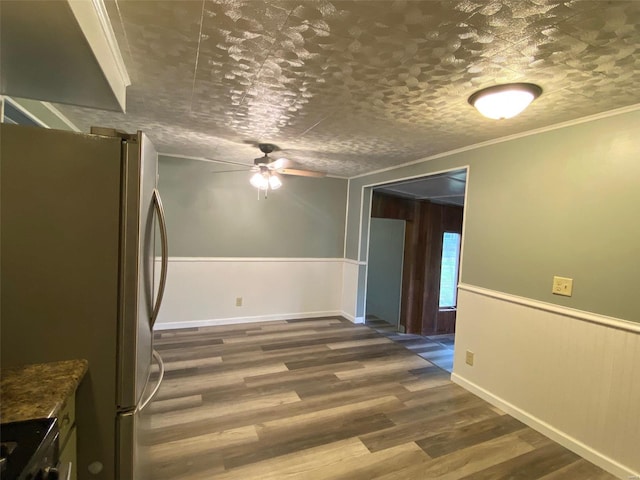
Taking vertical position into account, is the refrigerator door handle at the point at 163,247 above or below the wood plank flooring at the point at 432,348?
above

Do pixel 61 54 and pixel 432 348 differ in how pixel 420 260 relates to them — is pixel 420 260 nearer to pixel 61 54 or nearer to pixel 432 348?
pixel 432 348

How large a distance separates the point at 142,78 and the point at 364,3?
4.60ft

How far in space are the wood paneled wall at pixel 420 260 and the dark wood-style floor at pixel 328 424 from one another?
6.13ft

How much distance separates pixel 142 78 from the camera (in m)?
1.81

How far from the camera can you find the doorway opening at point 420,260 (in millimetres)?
5102

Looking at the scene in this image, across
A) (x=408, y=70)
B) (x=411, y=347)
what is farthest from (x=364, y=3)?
(x=411, y=347)

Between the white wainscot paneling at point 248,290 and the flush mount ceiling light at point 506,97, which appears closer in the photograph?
the flush mount ceiling light at point 506,97

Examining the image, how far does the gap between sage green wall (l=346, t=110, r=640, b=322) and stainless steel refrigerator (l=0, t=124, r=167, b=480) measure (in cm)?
267

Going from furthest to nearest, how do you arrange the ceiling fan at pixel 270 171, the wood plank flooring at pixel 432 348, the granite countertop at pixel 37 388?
the wood plank flooring at pixel 432 348 < the ceiling fan at pixel 270 171 < the granite countertop at pixel 37 388

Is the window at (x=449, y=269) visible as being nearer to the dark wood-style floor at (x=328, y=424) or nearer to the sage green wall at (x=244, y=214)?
the sage green wall at (x=244, y=214)

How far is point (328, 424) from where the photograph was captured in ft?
7.48

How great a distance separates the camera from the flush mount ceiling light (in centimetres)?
170

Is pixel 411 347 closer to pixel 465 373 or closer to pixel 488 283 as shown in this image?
pixel 465 373

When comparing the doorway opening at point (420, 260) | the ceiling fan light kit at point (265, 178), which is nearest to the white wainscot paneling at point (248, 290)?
the doorway opening at point (420, 260)
